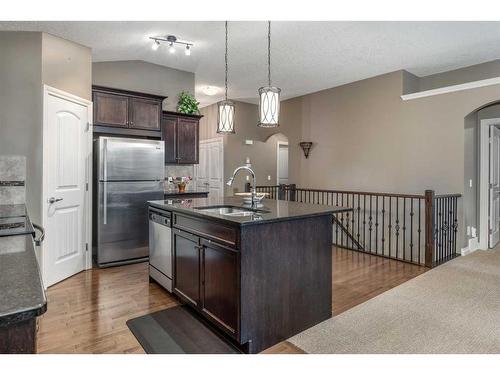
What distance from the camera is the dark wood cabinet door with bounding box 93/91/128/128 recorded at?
14.0ft

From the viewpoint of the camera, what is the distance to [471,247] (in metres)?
5.00

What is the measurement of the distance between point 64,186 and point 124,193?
71 cm

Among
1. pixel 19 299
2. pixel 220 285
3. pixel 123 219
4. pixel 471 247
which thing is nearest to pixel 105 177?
pixel 123 219

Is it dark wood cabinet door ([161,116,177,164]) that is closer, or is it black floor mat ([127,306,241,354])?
black floor mat ([127,306,241,354])

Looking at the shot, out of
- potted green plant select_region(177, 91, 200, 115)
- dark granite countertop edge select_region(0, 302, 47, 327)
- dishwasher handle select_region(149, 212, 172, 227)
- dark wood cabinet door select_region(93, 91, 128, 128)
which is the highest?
potted green plant select_region(177, 91, 200, 115)

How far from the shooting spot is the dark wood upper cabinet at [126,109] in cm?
429

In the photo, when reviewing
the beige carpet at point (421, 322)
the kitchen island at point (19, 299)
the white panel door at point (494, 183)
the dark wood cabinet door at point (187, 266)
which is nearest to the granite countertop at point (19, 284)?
the kitchen island at point (19, 299)

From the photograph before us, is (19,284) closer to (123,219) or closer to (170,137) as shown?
(123,219)

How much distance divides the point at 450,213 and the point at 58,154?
5.23m

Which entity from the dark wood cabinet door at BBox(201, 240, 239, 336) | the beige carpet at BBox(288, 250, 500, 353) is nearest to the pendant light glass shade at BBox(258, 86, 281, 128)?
the dark wood cabinet door at BBox(201, 240, 239, 336)

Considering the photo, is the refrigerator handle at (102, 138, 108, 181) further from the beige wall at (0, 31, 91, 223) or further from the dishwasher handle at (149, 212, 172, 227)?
the dishwasher handle at (149, 212, 172, 227)

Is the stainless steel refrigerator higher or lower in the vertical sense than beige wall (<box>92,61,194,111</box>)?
lower

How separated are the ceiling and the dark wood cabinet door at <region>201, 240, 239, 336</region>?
2588 mm
